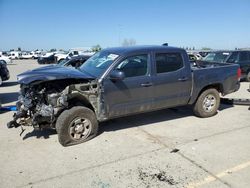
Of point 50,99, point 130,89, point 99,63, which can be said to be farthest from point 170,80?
point 50,99

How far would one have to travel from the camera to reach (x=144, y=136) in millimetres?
5551

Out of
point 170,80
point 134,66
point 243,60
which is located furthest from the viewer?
point 243,60

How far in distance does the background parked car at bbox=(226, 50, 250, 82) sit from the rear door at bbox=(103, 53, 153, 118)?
26.4ft

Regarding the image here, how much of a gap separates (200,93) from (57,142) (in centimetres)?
378

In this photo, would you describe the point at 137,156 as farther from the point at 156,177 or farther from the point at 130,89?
the point at 130,89

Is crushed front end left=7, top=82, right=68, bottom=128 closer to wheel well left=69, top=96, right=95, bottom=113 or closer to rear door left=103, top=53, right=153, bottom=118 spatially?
wheel well left=69, top=96, right=95, bottom=113

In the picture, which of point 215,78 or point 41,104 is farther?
point 215,78

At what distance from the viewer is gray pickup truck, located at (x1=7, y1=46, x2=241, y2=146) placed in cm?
509

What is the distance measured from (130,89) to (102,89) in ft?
2.11

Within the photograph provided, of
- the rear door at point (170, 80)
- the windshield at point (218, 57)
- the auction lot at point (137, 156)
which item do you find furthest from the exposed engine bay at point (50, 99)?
the windshield at point (218, 57)

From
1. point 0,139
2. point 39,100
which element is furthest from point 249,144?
point 0,139

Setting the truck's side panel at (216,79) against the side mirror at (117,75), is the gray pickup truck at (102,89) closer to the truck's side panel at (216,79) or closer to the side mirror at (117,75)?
the side mirror at (117,75)

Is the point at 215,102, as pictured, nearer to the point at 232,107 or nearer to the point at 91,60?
the point at 232,107

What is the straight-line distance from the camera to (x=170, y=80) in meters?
6.03
